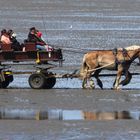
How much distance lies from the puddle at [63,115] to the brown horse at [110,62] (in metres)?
4.58

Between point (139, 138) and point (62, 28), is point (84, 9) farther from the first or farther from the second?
point (139, 138)

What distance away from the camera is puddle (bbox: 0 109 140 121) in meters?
16.9

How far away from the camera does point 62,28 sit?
46906 millimetres

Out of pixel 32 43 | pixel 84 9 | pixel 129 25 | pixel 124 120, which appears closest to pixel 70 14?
pixel 84 9

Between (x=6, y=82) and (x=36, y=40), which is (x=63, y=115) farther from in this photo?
(x=6, y=82)

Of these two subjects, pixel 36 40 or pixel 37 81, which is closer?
pixel 37 81

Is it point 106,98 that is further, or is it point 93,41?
point 93,41

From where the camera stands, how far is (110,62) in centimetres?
2245

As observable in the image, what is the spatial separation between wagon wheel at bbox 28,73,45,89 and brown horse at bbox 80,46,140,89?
1.07 meters

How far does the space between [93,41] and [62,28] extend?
893 cm

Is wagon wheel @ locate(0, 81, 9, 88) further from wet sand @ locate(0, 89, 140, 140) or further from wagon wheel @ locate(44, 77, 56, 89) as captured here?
wagon wheel @ locate(44, 77, 56, 89)

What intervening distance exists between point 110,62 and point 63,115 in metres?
5.35

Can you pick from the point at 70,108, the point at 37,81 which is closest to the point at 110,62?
Result: the point at 37,81

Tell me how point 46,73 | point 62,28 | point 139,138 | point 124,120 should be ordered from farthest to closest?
1. point 62,28
2. point 46,73
3. point 124,120
4. point 139,138
